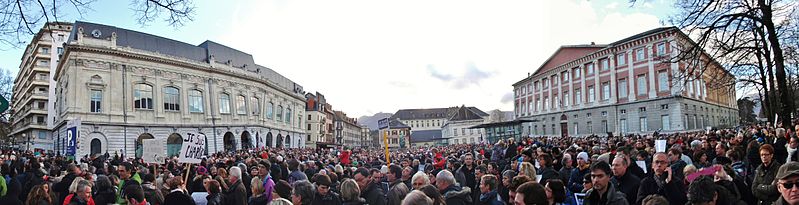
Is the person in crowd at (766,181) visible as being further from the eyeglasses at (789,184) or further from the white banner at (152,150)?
the white banner at (152,150)

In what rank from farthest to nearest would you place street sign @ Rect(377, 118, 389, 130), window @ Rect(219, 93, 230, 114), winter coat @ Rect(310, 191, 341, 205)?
window @ Rect(219, 93, 230, 114) < street sign @ Rect(377, 118, 389, 130) < winter coat @ Rect(310, 191, 341, 205)

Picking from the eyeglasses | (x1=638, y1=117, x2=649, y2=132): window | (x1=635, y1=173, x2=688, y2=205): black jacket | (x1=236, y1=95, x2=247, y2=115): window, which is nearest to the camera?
the eyeglasses

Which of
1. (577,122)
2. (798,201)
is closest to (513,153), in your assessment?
(798,201)

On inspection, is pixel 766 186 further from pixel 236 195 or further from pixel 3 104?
pixel 3 104

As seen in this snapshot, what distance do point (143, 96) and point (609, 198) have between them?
51.1 metres

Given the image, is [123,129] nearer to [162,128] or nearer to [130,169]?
[162,128]

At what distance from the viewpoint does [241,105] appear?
58.9 m

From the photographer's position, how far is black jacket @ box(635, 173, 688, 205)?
5.21 meters

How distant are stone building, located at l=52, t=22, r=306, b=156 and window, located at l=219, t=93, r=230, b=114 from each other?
0.11 ft

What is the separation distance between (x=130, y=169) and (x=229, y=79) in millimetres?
50483

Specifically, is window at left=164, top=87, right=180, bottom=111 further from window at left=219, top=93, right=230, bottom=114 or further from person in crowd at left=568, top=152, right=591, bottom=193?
person in crowd at left=568, top=152, right=591, bottom=193

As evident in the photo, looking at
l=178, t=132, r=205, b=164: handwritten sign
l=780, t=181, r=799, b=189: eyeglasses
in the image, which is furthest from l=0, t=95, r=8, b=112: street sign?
l=780, t=181, r=799, b=189: eyeglasses

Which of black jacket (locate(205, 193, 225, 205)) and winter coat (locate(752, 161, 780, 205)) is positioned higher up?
winter coat (locate(752, 161, 780, 205))

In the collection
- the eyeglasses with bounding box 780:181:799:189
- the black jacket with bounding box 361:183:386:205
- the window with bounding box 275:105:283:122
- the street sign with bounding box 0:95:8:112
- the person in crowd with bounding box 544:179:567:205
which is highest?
the window with bounding box 275:105:283:122
